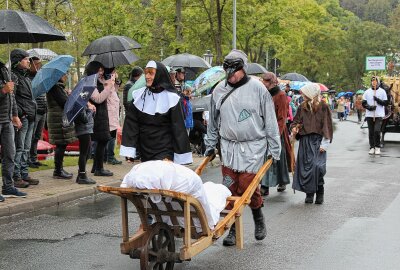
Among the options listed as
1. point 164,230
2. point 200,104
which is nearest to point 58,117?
point 200,104

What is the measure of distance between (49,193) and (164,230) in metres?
4.32

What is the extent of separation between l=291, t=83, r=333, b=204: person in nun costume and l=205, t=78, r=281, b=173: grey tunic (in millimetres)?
3194

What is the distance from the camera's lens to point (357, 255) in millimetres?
6656

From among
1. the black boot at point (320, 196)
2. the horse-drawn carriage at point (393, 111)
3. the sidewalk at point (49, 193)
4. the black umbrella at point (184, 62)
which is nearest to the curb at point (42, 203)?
the sidewalk at point (49, 193)

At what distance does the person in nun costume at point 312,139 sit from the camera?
9.80 metres

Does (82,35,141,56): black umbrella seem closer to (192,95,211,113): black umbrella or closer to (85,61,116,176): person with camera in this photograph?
(85,61,116,176): person with camera

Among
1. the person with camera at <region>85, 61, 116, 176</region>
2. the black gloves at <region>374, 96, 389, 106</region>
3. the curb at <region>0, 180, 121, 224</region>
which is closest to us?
the curb at <region>0, 180, 121, 224</region>

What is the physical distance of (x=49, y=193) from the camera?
376 inches

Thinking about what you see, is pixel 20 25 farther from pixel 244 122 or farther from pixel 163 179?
pixel 163 179

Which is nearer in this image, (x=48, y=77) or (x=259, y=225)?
(x=259, y=225)

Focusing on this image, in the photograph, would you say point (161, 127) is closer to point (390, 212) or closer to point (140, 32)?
point (390, 212)

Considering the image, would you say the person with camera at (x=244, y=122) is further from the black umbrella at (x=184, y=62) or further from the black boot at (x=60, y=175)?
the black umbrella at (x=184, y=62)

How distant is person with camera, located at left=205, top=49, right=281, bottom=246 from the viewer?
6656 millimetres

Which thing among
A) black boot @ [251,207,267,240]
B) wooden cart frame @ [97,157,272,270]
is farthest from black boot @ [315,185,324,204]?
wooden cart frame @ [97,157,272,270]
